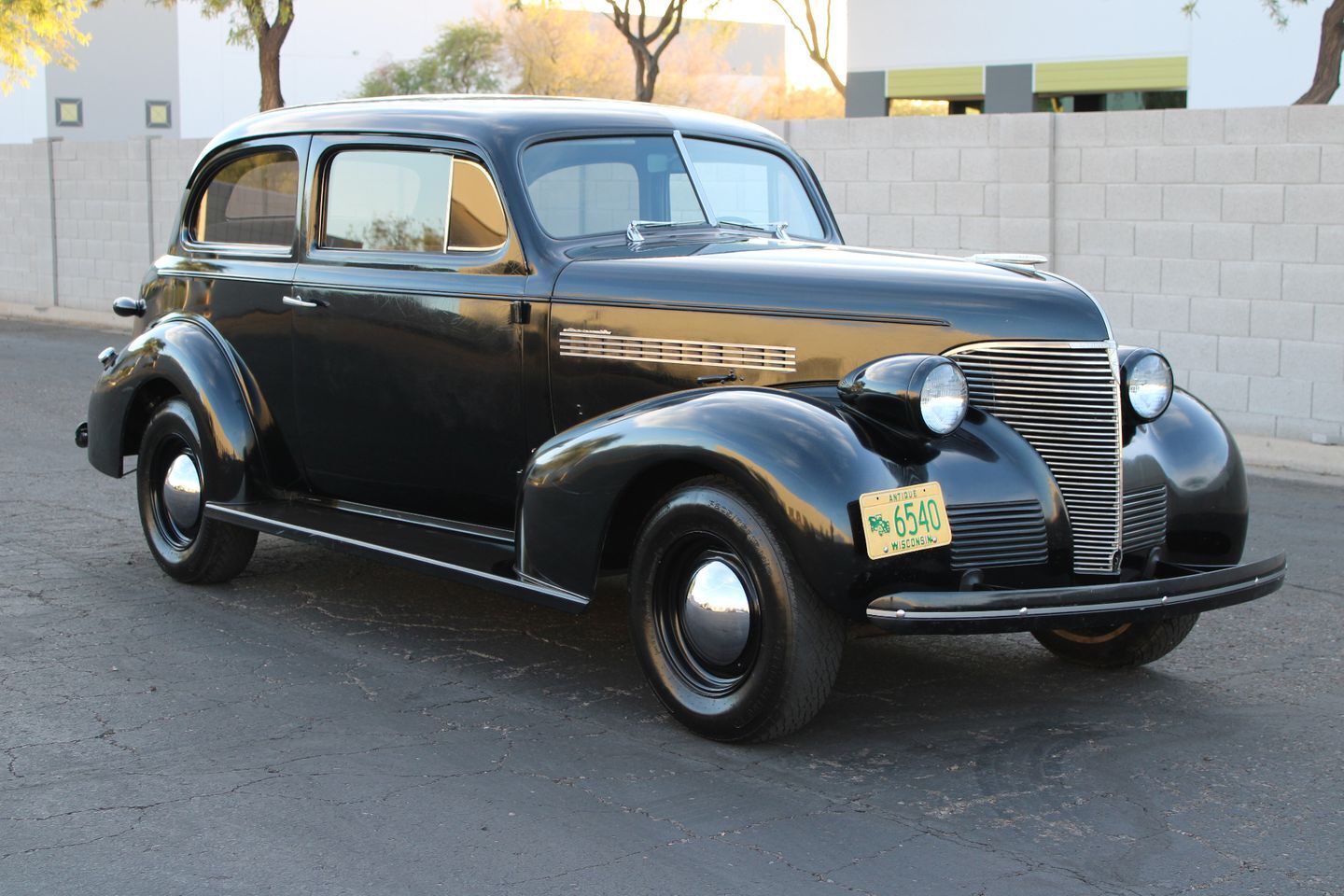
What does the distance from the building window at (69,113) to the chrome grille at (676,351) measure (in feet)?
198

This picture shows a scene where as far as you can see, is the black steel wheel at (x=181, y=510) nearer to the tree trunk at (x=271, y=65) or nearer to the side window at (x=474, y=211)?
the side window at (x=474, y=211)

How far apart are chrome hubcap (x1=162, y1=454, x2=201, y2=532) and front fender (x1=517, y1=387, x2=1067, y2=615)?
2.15 m

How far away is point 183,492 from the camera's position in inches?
246

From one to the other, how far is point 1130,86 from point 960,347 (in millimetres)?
23678

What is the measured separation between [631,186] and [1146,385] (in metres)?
1.91

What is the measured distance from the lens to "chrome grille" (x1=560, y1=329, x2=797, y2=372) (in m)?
4.66

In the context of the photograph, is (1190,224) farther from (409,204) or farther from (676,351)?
(676,351)

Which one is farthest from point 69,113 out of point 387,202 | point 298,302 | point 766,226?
point 766,226

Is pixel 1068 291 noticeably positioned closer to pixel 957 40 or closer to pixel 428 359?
pixel 428 359

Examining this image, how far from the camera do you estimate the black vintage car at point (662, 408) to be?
418 centimetres

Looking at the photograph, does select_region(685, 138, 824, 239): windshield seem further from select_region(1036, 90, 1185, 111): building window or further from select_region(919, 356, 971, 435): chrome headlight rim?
select_region(1036, 90, 1185, 111): building window

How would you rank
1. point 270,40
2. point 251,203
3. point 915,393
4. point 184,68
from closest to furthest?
point 915,393 → point 251,203 → point 270,40 → point 184,68

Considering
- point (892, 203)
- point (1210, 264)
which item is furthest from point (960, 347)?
point (892, 203)

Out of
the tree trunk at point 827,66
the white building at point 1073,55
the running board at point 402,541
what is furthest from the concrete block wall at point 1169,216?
the tree trunk at point 827,66
